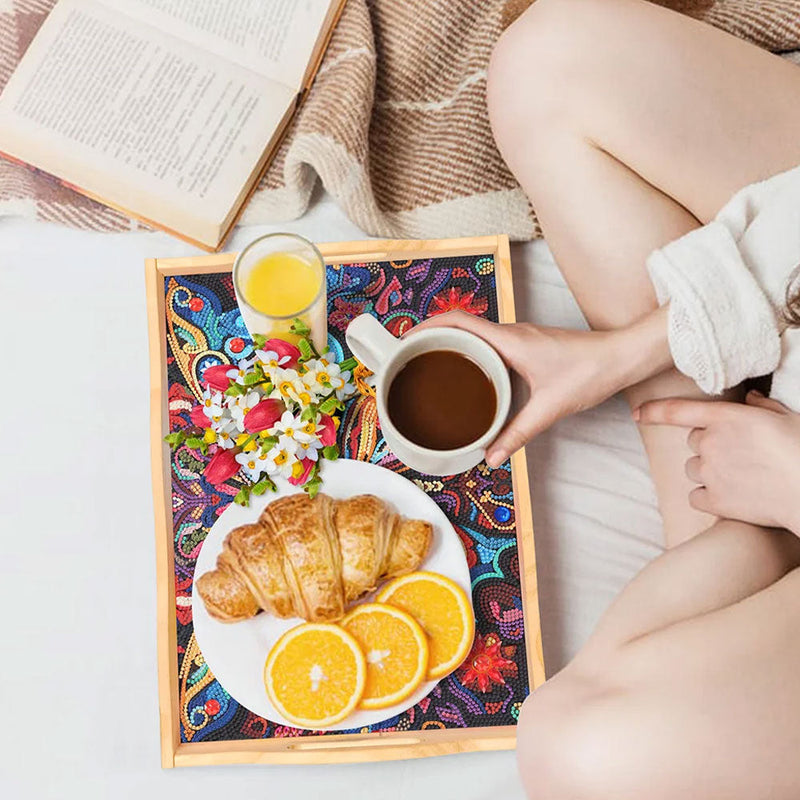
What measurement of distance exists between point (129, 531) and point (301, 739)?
267mm

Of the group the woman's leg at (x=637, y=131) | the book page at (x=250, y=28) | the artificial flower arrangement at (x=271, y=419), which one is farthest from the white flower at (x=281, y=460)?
the book page at (x=250, y=28)

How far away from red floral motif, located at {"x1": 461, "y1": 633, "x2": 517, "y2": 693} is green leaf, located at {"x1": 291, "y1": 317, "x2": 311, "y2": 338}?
1.05 feet

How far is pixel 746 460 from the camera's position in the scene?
2.23 feet

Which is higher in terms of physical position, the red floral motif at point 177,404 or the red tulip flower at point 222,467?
the red floral motif at point 177,404

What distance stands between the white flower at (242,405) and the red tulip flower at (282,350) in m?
0.04

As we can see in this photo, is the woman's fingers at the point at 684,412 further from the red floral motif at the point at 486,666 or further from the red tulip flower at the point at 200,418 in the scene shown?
the red tulip flower at the point at 200,418

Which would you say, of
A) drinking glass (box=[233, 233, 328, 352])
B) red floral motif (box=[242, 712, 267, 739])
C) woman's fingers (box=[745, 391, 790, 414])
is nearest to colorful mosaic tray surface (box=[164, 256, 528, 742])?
red floral motif (box=[242, 712, 267, 739])

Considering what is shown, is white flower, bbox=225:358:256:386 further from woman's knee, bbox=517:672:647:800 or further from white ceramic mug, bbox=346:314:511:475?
woman's knee, bbox=517:672:647:800

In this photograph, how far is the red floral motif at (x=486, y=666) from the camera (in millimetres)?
772

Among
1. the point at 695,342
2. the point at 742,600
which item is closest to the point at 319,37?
the point at 695,342

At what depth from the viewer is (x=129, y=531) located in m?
0.85

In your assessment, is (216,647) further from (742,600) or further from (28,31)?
(28,31)

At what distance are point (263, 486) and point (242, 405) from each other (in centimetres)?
8

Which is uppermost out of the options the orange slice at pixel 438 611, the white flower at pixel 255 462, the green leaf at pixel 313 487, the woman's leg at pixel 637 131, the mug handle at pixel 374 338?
the woman's leg at pixel 637 131
